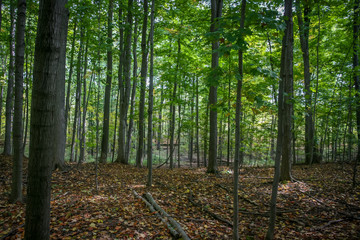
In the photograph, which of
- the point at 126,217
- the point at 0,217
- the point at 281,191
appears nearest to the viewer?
the point at 0,217

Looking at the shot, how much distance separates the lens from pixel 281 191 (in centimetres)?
580

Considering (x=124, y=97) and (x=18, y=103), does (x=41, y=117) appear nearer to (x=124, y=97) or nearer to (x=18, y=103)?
(x=18, y=103)

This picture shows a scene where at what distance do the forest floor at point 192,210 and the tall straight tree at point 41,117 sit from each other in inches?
46.5

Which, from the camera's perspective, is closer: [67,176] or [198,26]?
[67,176]

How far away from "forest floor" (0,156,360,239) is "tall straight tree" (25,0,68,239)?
118 centimetres

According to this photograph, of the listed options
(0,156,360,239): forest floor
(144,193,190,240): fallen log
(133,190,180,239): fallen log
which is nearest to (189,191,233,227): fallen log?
(0,156,360,239): forest floor

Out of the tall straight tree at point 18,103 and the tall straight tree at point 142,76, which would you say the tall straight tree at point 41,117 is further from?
the tall straight tree at point 142,76

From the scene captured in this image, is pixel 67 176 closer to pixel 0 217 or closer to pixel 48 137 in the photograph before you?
pixel 0 217

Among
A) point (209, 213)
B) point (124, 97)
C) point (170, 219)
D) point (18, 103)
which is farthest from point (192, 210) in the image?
point (124, 97)

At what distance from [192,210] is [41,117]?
148 inches

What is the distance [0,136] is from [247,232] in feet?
111

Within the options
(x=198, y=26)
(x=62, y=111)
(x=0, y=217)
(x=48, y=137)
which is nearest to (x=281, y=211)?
(x=48, y=137)

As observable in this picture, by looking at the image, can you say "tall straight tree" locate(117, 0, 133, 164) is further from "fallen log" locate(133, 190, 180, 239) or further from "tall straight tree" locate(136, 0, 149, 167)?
"fallen log" locate(133, 190, 180, 239)

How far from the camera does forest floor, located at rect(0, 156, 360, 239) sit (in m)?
3.49
